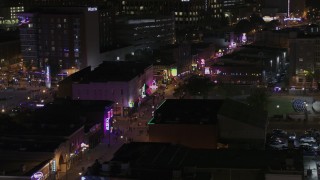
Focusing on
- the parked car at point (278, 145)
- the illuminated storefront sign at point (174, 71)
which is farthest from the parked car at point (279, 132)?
the illuminated storefront sign at point (174, 71)

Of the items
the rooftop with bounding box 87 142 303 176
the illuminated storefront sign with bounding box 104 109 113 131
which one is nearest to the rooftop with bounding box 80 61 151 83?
the illuminated storefront sign with bounding box 104 109 113 131

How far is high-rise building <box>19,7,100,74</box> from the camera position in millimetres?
36000

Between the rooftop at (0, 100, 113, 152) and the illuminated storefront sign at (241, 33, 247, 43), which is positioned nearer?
the rooftop at (0, 100, 113, 152)

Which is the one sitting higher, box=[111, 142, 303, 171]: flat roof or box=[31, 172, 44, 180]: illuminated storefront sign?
box=[111, 142, 303, 171]: flat roof

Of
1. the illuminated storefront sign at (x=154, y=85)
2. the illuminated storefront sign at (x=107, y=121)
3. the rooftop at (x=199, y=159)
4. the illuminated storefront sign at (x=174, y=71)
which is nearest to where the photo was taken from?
the rooftop at (x=199, y=159)

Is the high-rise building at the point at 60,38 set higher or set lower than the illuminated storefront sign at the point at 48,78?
higher

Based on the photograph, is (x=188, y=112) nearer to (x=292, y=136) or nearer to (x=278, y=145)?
(x=278, y=145)

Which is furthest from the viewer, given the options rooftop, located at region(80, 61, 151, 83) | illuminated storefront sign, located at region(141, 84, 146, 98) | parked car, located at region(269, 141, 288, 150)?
illuminated storefront sign, located at region(141, 84, 146, 98)

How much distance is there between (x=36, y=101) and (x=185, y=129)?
446 inches

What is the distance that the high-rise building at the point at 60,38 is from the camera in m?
36.0

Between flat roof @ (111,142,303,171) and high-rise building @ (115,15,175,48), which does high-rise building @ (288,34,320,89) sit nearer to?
high-rise building @ (115,15,175,48)

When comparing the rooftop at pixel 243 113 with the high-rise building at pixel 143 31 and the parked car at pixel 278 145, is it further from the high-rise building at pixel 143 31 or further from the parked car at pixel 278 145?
the high-rise building at pixel 143 31

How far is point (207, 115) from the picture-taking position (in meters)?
20.9

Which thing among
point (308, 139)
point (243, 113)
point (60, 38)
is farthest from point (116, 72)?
point (308, 139)
